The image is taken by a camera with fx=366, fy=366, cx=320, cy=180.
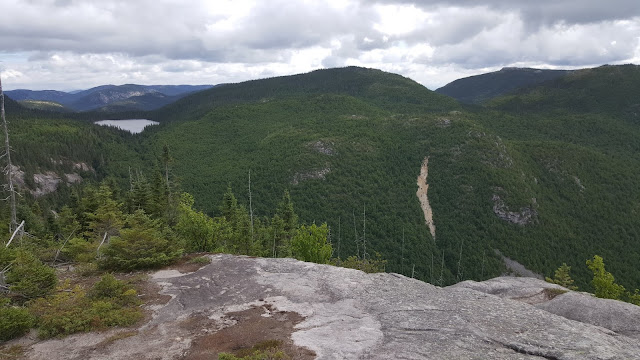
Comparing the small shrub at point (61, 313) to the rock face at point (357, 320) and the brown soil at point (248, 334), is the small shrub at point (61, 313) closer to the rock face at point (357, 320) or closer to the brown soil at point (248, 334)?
the rock face at point (357, 320)

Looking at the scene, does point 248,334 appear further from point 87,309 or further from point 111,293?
point 111,293

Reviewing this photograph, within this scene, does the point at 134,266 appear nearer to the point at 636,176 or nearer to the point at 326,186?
the point at 326,186

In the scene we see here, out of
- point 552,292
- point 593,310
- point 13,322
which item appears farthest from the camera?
point 552,292

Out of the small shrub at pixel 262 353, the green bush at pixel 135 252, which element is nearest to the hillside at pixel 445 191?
the green bush at pixel 135 252

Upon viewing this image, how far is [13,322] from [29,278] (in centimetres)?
391

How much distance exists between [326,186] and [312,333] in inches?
4555

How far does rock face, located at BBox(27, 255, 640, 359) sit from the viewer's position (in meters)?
15.9

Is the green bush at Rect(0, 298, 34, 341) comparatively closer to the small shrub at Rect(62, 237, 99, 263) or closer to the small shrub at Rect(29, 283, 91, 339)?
the small shrub at Rect(29, 283, 91, 339)

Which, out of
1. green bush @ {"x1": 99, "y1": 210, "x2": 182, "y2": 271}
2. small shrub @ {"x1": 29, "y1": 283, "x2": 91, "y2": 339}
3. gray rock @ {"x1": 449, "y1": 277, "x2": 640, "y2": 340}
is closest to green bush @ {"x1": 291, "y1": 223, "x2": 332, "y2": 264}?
green bush @ {"x1": 99, "y1": 210, "x2": 182, "y2": 271}

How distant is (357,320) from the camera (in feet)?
61.2

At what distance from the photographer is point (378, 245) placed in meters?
111

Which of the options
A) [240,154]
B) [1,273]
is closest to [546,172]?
[240,154]

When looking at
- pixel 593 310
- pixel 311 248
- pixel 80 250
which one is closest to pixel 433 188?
pixel 311 248

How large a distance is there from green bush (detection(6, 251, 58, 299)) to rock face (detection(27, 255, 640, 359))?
4598mm
